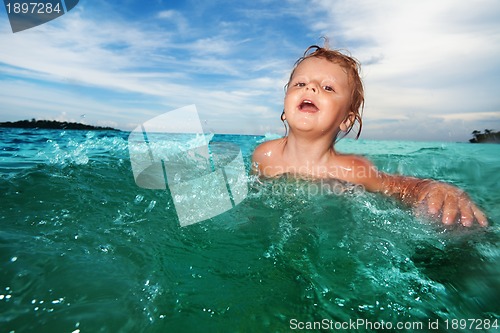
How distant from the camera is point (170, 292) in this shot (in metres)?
1.08

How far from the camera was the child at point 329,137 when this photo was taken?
2430 millimetres

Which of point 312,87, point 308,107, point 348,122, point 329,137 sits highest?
point 312,87

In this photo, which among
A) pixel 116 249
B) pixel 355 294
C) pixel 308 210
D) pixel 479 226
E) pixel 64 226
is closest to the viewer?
pixel 355 294

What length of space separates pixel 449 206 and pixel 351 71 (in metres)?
1.73

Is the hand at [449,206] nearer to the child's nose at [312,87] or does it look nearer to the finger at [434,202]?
the finger at [434,202]

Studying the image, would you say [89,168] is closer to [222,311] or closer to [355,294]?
[222,311]

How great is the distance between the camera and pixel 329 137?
313cm

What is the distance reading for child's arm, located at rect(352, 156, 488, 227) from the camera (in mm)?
1972

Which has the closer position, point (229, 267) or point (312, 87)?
point (229, 267)

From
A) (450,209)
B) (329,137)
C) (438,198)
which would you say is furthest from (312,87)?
(450,209)

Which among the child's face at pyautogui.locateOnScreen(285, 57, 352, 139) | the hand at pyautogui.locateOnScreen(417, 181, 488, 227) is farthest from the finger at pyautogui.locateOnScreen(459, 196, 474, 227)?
the child's face at pyautogui.locateOnScreen(285, 57, 352, 139)

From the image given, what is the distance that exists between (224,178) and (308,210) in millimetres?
1233

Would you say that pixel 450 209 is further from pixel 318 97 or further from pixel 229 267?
pixel 229 267

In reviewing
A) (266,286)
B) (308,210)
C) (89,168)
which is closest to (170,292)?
(266,286)
